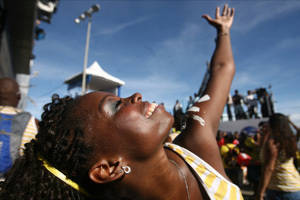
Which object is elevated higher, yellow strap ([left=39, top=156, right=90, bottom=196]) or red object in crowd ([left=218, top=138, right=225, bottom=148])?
yellow strap ([left=39, top=156, right=90, bottom=196])

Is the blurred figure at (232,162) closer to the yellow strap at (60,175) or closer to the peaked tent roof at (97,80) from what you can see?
the yellow strap at (60,175)

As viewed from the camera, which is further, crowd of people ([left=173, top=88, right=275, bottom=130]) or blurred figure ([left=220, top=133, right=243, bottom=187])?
crowd of people ([left=173, top=88, right=275, bottom=130])

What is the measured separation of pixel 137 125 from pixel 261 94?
1160cm

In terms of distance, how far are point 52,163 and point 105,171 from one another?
29 centimetres

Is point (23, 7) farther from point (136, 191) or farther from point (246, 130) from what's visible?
point (246, 130)

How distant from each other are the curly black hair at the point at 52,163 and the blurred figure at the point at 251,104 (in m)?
11.8

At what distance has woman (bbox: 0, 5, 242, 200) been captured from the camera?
1.01 m

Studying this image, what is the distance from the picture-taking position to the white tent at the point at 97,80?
16.0 meters

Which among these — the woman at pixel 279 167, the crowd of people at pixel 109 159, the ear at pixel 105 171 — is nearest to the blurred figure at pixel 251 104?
the woman at pixel 279 167

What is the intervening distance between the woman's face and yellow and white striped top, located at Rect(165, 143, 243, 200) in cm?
38

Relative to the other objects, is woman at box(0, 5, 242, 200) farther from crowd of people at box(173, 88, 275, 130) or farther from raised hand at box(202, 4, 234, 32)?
crowd of people at box(173, 88, 275, 130)

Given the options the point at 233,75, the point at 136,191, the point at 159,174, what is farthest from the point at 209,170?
the point at 233,75

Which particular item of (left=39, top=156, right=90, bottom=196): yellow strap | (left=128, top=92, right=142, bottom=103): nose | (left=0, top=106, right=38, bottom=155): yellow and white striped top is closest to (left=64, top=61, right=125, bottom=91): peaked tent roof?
(left=0, top=106, right=38, bottom=155): yellow and white striped top

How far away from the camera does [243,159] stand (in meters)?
5.74
